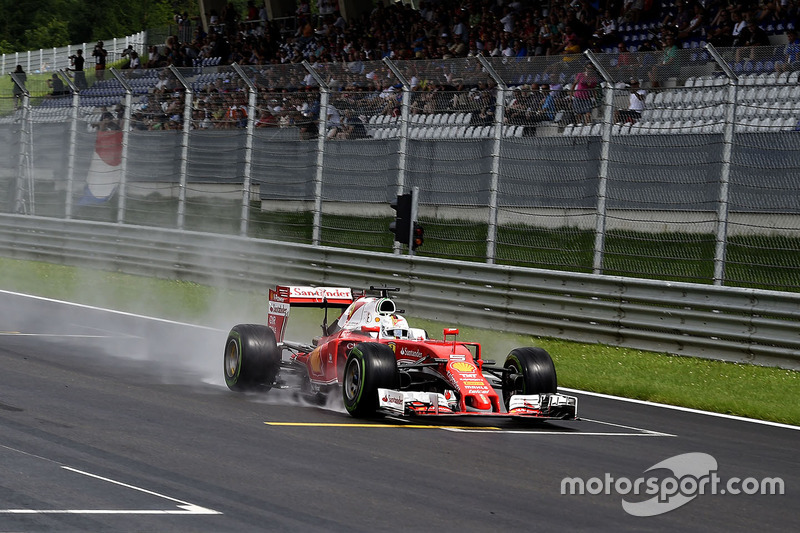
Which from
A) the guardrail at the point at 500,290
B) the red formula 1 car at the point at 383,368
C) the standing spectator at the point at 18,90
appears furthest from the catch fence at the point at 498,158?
the red formula 1 car at the point at 383,368

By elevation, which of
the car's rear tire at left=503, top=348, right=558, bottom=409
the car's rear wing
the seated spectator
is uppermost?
the seated spectator

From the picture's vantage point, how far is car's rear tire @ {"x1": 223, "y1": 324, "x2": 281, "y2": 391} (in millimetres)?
10648

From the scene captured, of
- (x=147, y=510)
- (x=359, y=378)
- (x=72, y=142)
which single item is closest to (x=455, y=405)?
(x=359, y=378)

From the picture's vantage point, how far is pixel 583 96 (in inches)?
586

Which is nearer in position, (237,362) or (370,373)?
(370,373)

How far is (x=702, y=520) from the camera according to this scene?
21.9 feet

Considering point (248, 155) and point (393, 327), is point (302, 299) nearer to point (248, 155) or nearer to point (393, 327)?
point (393, 327)

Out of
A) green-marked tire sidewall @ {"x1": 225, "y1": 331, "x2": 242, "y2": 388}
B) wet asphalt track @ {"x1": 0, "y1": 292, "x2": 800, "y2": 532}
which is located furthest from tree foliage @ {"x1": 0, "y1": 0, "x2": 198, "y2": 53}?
green-marked tire sidewall @ {"x1": 225, "y1": 331, "x2": 242, "y2": 388}

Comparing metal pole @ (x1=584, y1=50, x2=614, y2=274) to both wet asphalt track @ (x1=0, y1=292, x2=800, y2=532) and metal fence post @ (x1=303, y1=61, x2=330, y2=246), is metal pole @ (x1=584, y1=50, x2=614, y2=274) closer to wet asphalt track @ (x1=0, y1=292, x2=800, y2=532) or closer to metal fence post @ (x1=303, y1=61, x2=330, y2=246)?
wet asphalt track @ (x1=0, y1=292, x2=800, y2=532)

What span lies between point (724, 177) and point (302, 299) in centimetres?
544

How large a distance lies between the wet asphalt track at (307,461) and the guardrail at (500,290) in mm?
2223

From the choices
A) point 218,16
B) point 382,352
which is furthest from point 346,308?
point 218,16

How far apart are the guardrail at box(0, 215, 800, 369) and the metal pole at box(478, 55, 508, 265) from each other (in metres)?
0.37

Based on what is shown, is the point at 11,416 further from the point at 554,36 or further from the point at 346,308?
the point at 554,36
